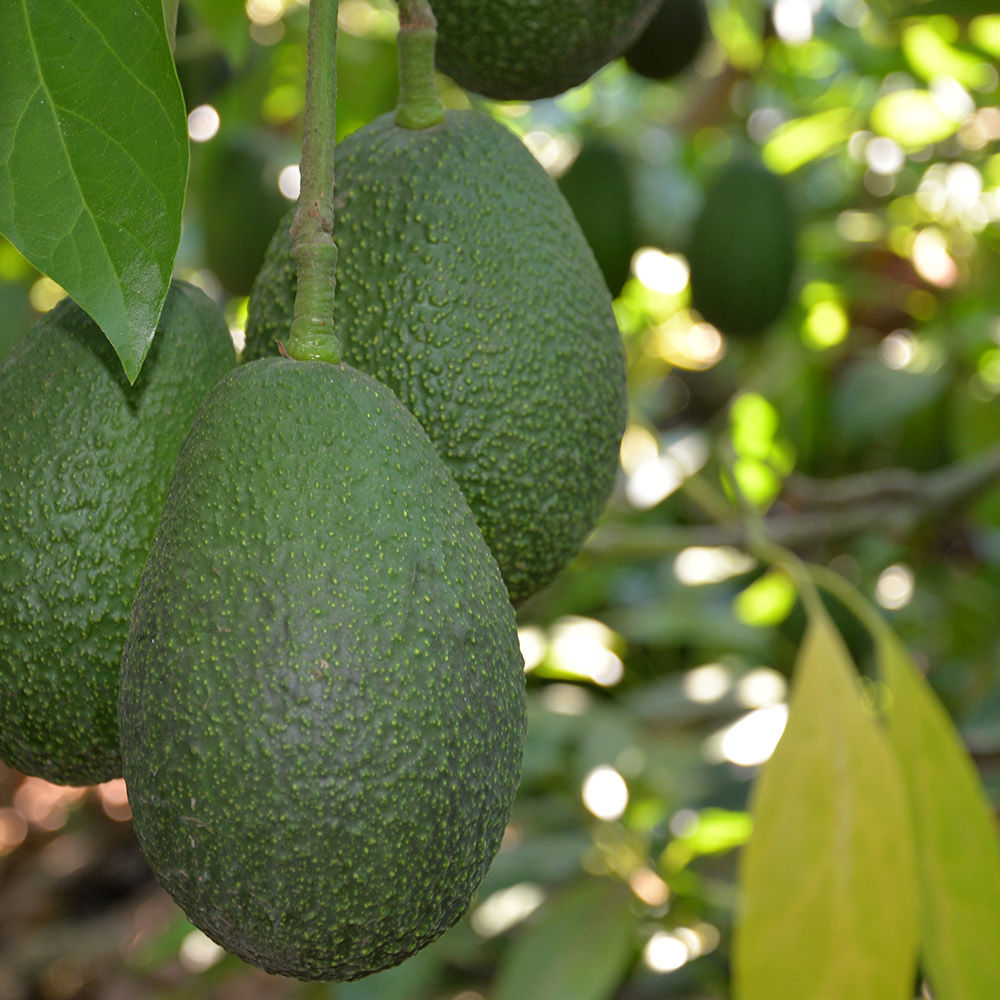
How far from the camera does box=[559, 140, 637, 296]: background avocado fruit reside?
148 cm

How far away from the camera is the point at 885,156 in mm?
2242

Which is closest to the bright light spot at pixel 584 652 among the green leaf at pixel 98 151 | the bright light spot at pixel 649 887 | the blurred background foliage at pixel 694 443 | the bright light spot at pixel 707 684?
the blurred background foliage at pixel 694 443

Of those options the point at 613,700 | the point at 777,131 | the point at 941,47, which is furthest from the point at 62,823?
the point at 941,47

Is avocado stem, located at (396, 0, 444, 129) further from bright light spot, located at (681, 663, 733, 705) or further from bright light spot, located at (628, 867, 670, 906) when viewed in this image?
bright light spot, located at (681, 663, 733, 705)

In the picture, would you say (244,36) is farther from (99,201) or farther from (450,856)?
(450,856)

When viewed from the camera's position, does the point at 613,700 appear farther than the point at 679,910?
Yes

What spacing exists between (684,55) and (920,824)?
2.53 feet

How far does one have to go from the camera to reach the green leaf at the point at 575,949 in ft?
4.38

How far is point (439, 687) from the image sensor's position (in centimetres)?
46

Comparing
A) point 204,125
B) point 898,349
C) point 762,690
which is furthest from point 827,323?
point 204,125

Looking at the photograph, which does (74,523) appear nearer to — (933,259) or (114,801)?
(933,259)

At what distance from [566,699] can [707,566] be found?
39 centimetres

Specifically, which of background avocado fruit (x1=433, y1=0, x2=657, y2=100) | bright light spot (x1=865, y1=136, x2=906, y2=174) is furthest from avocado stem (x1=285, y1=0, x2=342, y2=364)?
Answer: bright light spot (x1=865, y1=136, x2=906, y2=174)

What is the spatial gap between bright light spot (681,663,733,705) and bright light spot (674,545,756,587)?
0.15m
